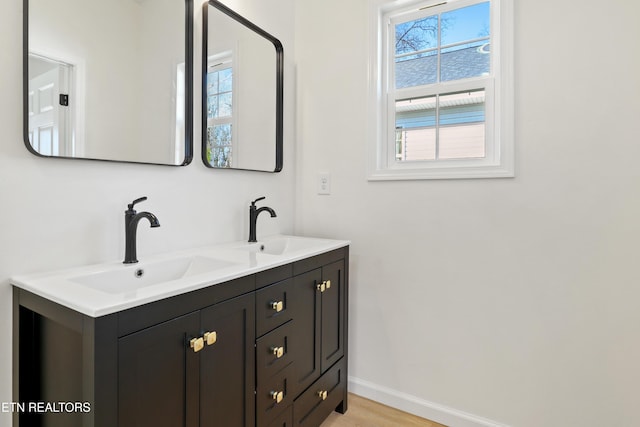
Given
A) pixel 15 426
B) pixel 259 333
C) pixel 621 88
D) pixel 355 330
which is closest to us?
pixel 15 426

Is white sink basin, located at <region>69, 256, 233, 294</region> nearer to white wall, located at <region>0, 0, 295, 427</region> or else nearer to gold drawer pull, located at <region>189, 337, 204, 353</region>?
white wall, located at <region>0, 0, 295, 427</region>

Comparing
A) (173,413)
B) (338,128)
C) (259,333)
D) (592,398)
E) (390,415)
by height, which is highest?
(338,128)

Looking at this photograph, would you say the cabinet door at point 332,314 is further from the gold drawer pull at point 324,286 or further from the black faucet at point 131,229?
the black faucet at point 131,229

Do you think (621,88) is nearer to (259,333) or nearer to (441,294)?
(441,294)

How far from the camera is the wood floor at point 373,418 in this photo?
171 cm

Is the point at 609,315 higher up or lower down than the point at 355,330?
higher up

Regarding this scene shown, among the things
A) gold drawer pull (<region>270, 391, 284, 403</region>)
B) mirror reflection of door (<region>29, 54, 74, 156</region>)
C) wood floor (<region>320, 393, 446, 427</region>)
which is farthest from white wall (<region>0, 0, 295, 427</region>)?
wood floor (<region>320, 393, 446, 427</region>)

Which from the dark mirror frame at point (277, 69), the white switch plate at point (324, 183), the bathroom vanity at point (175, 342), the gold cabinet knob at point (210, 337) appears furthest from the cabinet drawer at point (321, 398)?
the dark mirror frame at point (277, 69)

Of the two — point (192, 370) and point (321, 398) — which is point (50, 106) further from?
point (321, 398)

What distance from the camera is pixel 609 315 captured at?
139 cm

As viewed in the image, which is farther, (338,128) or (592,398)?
(338,128)

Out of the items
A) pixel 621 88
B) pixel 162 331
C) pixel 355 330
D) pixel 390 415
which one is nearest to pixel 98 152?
pixel 162 331

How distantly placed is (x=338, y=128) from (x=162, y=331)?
1468mm

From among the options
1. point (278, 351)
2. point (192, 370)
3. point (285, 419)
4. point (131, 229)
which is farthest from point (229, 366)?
point (131, 229)
